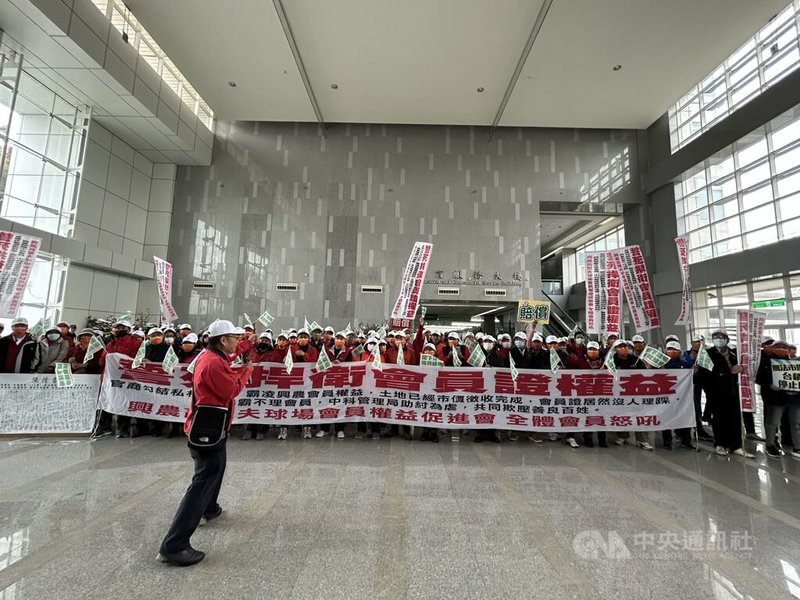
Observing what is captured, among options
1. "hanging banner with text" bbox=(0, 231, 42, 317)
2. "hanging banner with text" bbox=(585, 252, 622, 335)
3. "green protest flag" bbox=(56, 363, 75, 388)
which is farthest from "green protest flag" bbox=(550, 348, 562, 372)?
"hanging banner with text" bbox=(0, 231, 42, 317)

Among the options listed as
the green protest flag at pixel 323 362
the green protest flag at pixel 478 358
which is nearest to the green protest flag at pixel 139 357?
the green protest flag at pixel 323 362

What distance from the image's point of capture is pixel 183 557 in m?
2.38

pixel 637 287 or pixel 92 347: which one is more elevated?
pixel 637 287

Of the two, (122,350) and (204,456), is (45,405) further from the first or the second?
(204,456)

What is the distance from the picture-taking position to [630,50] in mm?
9984

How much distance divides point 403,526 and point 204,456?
1610 mm

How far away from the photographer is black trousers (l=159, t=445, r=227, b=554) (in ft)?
7.80

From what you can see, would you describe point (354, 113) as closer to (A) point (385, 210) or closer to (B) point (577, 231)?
(A) point (385, 210)

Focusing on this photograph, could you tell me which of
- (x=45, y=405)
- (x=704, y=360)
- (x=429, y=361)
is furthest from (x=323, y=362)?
(x=704, y=360)

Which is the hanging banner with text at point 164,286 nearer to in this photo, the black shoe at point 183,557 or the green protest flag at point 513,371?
the black shoe at point 183,557

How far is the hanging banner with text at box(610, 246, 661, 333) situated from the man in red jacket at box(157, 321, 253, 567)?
26.1 feet

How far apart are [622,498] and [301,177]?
515 inches

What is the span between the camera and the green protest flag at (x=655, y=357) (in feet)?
17.9

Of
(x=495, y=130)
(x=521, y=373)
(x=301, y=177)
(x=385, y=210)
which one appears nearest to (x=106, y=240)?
(x=301, y=177)
